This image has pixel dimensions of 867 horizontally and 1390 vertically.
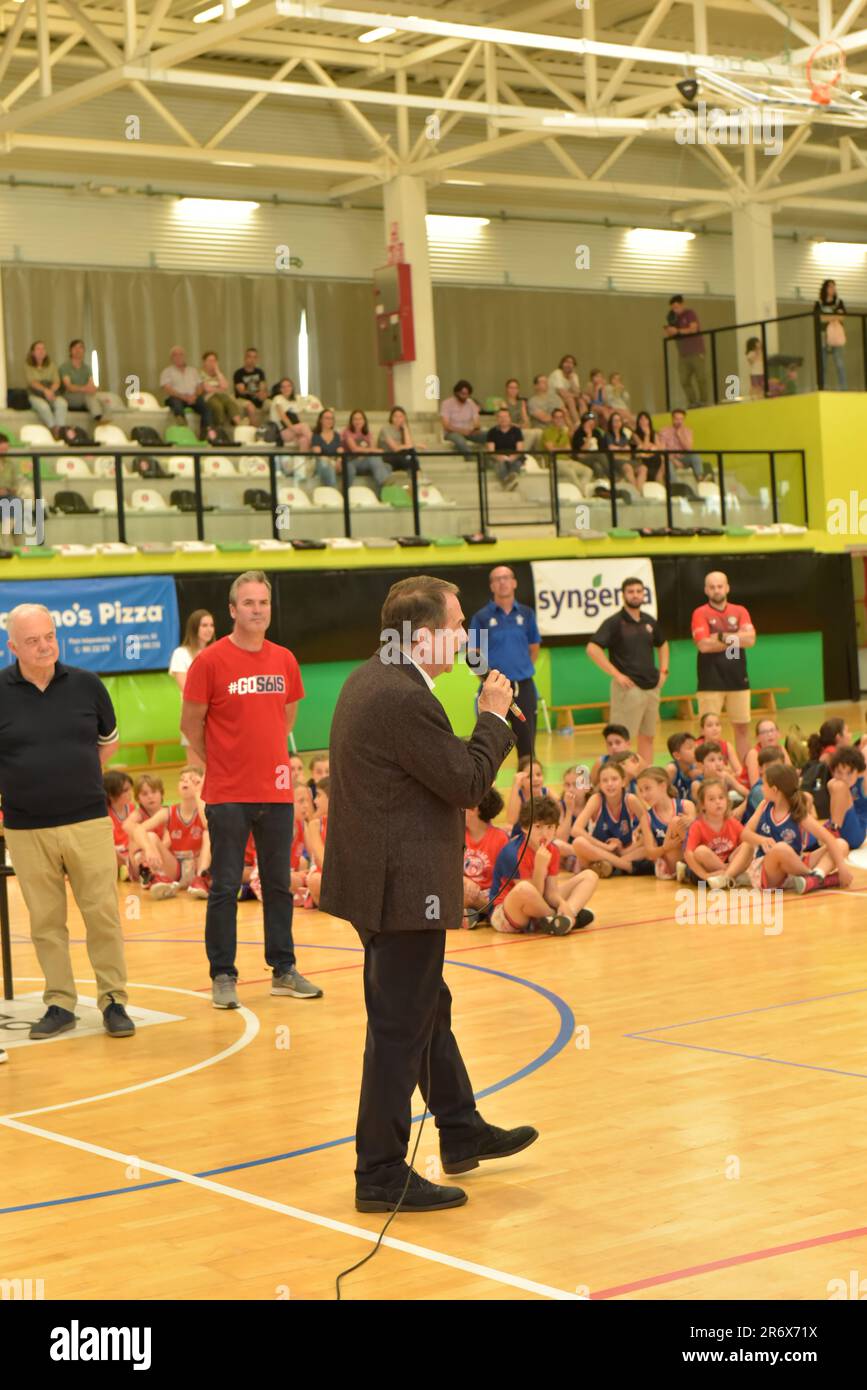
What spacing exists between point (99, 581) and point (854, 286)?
20267 millimetres

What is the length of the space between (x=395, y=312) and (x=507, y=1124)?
2120 cm

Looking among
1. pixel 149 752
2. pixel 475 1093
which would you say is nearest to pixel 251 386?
pixel 149 752

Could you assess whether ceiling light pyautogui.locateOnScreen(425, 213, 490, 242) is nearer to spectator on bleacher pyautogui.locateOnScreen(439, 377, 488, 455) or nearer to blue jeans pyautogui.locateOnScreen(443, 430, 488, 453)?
spectator on bleacher pyautogui.locateOnScreen(439, 377, 488, 455)

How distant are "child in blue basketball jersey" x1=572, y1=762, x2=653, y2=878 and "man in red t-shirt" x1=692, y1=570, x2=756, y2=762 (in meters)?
3.14

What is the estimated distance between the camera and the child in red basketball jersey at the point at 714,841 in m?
10.8

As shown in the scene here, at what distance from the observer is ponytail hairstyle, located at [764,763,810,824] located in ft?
34.3

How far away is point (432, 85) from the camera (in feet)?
89.4

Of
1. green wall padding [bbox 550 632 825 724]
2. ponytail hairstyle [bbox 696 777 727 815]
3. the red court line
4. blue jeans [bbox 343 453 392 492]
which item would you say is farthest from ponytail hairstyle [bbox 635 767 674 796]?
green wall padding [bbox 550 632 825 724]

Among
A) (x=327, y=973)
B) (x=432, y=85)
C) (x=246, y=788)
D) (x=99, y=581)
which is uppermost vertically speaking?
(x=432, y=85)

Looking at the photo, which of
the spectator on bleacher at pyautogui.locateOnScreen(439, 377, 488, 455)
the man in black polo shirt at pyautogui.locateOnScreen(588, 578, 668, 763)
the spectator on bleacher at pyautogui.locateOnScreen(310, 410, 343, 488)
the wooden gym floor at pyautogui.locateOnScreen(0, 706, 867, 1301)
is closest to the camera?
the wooden gym floor at pyautogui.locateOnScreen(0, 706, 867, 1301)

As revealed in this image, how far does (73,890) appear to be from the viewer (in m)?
7.45
